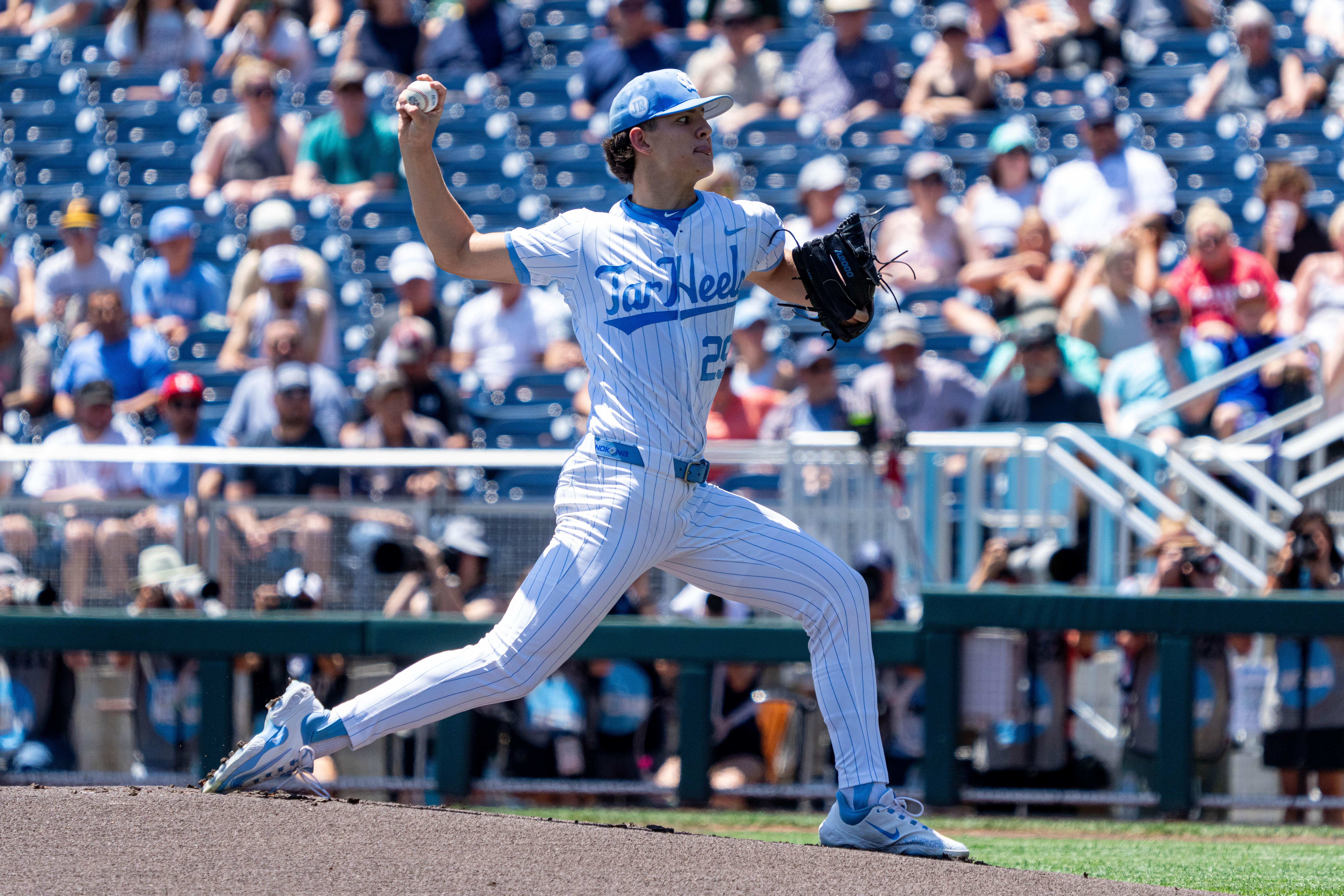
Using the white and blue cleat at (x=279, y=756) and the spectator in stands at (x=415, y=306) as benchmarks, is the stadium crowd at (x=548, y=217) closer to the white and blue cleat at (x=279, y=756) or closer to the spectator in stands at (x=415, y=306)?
the spectator in stands at (x=415, y=306)

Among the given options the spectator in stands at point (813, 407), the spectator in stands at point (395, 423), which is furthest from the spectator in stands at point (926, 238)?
the spectator in stands at point (395, 423)

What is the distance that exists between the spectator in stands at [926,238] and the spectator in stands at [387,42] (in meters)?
3.89

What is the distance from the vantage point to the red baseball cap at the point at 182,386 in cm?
800

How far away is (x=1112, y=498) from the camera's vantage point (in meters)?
6.98

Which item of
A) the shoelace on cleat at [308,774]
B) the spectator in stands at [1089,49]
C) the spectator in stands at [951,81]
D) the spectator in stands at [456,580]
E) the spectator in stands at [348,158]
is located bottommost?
the shoelace on cleat at [308,774]

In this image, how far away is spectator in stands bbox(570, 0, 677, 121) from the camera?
11367 mm

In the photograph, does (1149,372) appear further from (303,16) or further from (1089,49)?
(303,16)

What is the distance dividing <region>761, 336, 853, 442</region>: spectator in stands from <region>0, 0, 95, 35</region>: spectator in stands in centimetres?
776

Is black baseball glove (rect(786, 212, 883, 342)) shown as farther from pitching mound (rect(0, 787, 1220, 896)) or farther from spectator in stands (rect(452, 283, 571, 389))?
spectator in stands (rect(452, 283, 571, 389))

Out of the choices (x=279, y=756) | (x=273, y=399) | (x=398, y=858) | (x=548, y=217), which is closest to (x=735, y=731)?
(x=279, y=756)

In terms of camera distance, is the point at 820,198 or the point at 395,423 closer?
the point at 395,423

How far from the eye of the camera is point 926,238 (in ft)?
32.8

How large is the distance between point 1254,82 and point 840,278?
7.78m

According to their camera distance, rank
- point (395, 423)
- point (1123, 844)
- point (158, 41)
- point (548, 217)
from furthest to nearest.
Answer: point (158, 41) < point (548, 217) < point (395, 423) < point (1123, 844)
